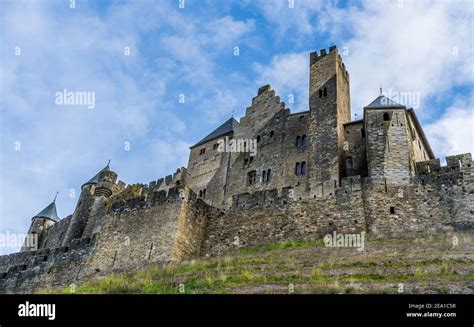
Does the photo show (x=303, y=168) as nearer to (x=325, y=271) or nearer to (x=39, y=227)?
(x=325, y=271)

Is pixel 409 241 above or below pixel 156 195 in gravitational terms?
below

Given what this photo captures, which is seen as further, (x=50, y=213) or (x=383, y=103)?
(x=50, y=213)

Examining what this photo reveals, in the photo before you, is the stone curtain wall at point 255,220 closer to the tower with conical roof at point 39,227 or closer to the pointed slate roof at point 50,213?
the tower with conical roof at point 39,227

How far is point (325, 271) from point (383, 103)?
15.2 m

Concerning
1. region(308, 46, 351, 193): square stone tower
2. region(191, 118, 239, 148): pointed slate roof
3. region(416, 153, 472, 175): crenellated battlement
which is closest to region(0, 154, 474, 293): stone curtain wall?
region(416, 153, 472, 175): crenellated battlement

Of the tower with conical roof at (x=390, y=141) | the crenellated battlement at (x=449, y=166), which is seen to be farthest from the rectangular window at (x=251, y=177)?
the crenellated battlement at (x=449, y=166)

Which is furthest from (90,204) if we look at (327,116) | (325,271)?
(325,271)

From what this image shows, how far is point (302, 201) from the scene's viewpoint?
2686cm

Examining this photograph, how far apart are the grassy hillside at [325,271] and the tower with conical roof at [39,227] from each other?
22199 millimetres
